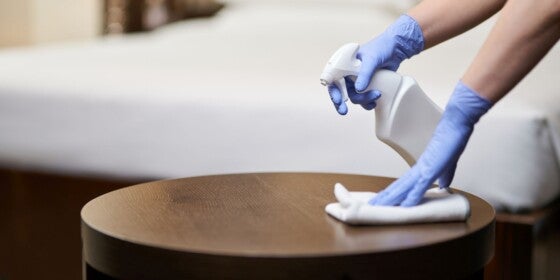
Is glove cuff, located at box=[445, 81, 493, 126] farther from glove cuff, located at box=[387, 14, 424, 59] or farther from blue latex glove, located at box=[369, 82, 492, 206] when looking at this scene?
glove cuff, located at box=[387, 14, 424, 59]

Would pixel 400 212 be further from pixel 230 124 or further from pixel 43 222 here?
pixel 43 222

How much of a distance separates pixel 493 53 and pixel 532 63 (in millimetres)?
51

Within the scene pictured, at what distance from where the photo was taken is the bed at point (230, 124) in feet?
5.81

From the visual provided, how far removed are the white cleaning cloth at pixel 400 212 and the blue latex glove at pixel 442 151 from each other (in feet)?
0.08

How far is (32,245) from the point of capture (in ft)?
6.94

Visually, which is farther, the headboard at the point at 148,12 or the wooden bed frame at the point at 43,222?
the headboard at the point at 148,12

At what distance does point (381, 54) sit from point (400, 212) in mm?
232

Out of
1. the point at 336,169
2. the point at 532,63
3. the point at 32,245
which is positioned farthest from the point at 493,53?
the point at 32,245

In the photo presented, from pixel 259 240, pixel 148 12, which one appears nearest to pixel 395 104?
pixel 259 240

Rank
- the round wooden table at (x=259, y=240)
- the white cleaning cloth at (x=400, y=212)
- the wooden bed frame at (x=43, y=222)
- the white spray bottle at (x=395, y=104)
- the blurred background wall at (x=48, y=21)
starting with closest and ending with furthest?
the round wooden table at (x=259, y=240), the white cleaning cloth at (x=400, y=212), the white spray bottle at (x=395, y=104), the wooden bed frame at (x=43, y=222), the blurred background wall at (x=48, y=21)

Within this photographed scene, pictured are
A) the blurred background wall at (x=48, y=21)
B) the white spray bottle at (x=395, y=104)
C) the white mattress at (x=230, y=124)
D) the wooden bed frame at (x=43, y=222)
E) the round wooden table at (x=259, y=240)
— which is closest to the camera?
the round wooden table at (x=259, y=240)

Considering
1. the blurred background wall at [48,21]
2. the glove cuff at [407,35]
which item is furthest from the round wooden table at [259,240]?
the blurred background wall at [48,21]

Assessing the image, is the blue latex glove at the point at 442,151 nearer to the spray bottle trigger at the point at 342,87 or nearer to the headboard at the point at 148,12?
the spray bottle trigger at the point at 342,87

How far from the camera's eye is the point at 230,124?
200cm
